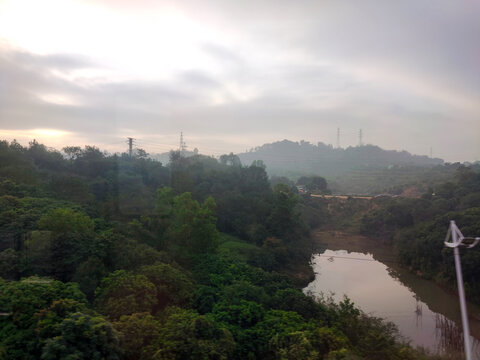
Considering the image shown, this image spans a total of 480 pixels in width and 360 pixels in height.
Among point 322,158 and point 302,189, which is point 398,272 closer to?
point 302,189

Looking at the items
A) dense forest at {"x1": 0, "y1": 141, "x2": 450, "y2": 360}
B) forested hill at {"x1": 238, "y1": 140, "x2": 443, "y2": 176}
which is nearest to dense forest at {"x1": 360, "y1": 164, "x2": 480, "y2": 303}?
dense forest at {"x1": 0, "y1": 141, "x2": 450, "y2": 360}

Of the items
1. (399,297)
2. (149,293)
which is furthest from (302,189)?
(149,293)

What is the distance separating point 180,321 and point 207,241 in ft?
23.6

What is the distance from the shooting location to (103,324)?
550 cm

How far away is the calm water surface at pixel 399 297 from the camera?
10.7m

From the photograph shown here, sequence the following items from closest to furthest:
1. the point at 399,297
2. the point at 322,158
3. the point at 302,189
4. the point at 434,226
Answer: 1. the point at 399,297
2. the point at 434,226
3. the point at 302,189
4. the point at 322,158

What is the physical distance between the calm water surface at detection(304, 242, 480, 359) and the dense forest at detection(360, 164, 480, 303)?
75cm

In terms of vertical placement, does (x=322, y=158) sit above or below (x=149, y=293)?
above

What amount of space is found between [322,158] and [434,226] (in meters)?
69.7

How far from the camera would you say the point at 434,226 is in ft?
59.0

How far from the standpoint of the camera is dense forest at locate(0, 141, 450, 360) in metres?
5.95

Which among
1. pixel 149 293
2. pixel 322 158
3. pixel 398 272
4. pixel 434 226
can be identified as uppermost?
pixel 322 158

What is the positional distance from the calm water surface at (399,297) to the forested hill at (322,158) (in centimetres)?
4939

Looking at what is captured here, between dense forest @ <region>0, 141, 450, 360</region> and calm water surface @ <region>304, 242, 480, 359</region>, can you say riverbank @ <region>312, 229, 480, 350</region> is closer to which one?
calm water surface @ <region>304, 242, 480, 359</region>
